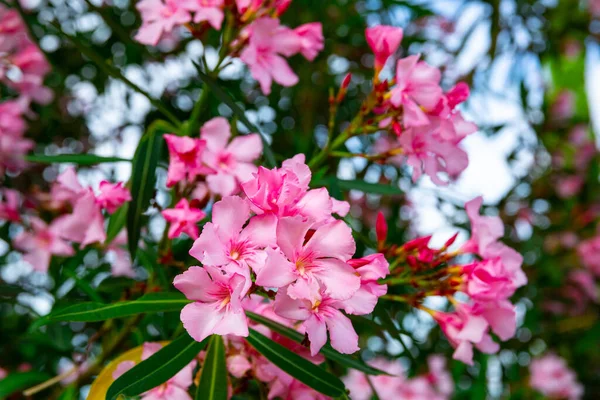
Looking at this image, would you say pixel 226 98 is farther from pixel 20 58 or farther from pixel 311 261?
pixel 20 58

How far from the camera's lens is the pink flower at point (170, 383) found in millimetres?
826

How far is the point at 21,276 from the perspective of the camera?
221 centimetres

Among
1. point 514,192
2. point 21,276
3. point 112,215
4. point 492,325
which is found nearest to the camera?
point 492,325

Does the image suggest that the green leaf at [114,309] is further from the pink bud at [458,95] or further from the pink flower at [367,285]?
the pink bud at [458,95]

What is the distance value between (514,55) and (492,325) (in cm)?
185

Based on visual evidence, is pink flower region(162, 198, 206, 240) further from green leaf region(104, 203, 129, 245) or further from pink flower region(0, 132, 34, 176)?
pink flower region(0, 132, 34, 176)

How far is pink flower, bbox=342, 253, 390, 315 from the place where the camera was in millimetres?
692

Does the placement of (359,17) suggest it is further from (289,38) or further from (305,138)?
(289,38)

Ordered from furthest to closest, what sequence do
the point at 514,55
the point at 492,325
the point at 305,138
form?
1. the point at 514,55
2. the point at 305,138
3. the point at 492,325

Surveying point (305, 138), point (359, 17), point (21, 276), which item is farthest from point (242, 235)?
point (21, 276)

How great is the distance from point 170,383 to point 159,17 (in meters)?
0.68

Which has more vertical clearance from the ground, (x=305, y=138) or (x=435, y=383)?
(x=305, y=138)

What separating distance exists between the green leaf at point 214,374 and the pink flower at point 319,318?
175 mm

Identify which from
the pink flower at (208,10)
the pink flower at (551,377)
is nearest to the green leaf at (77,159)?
the pink flower at (208,10)
